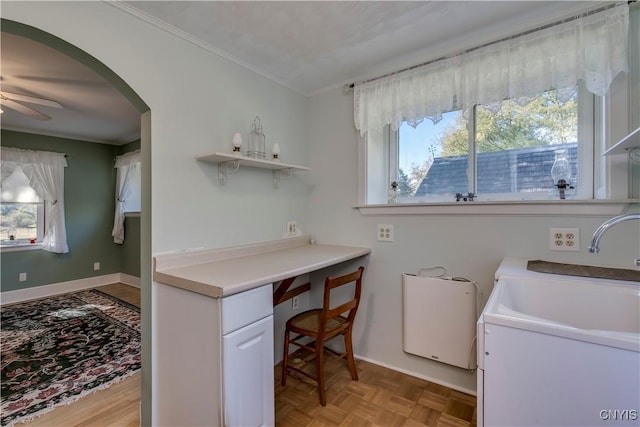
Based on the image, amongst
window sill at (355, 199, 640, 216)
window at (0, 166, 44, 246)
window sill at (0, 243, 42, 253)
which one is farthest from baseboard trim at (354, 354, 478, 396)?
window at (0, 166, 44, 246)

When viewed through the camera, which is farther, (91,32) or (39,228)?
(39,228)

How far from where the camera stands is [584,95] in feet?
4.99

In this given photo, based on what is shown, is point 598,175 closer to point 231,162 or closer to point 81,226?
point 231,162

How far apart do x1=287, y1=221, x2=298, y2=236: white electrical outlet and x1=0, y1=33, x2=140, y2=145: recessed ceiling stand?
5.19 ft

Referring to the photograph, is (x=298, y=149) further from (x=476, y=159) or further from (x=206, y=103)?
(x=476, y=159)

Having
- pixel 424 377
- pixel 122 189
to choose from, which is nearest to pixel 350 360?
pixel 424 377

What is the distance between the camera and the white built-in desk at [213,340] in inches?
45.9

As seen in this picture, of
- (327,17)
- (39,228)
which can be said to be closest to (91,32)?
(327,17)

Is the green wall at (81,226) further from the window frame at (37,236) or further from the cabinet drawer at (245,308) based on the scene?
the cabinet drawer at (245,308)

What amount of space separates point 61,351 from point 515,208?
11.5 feet

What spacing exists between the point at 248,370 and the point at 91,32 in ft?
5.49

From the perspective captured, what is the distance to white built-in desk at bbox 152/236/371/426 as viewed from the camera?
1.17 m

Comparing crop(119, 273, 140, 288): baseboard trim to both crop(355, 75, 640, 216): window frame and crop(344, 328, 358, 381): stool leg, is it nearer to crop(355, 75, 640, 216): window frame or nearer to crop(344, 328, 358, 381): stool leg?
crop(344, 328, 358, 381): stool leg

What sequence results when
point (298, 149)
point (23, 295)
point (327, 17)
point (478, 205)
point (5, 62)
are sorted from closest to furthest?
point (327, 17)
point (478, 205)
point (5, 62)
point (298, 149)
point (23, 295)
